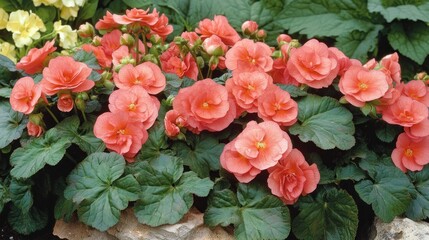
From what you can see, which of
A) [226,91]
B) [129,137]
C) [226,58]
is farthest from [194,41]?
[129,137]

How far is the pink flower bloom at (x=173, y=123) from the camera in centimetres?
213

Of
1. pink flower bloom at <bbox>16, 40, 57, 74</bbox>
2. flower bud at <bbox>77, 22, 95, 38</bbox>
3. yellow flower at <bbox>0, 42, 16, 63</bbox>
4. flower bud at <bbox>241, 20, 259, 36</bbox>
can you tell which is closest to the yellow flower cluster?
yellow flower at <bbox>0, 42, 16, 63</bbox>

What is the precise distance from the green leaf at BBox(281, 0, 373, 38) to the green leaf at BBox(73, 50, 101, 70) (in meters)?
1.25

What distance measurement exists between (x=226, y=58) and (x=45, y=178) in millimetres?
760

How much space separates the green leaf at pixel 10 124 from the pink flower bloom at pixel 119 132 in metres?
0.29

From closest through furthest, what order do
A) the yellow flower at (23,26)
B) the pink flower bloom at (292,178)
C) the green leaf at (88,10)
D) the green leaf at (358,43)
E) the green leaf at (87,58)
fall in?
the pink flower bloom at (292,178) < the green leaf at (87,58) < the yellow flower at (23,26) < the green leaf at (358,43) < the green leaf at (88,10)

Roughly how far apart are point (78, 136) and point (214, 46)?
0.59m

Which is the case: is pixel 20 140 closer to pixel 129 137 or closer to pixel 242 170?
pixel 129 137

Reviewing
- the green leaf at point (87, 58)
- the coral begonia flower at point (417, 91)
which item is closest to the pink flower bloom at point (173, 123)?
the green leaf at point (87, 58)

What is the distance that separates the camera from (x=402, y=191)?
2.17 m

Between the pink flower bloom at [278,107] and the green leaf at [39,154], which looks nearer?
the green leaf at [39,154]

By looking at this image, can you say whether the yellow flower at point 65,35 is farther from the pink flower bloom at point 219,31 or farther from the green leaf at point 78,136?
the green leaf at point 78,136

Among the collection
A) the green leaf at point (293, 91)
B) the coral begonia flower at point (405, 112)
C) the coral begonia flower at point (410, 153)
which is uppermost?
the green leaf at point (293, 91)

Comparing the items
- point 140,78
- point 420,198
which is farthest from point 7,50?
point 420,198
